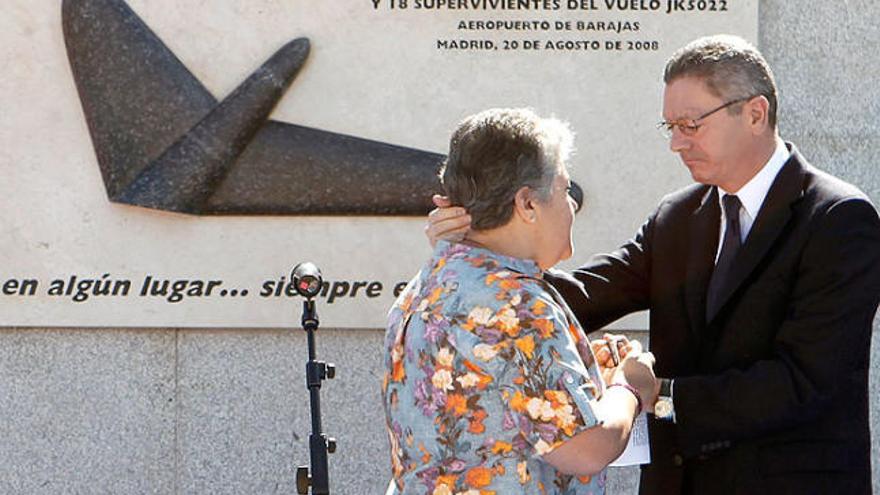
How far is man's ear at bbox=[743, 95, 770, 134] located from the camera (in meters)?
3.61

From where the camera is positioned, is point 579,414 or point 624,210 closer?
point 579,414

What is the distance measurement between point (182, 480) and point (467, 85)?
174 cm

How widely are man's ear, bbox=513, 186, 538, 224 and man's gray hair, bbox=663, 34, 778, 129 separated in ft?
2.63

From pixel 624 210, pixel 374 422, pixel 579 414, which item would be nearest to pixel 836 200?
pixel 579 414

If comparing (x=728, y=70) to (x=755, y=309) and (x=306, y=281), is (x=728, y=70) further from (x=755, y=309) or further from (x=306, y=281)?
(x=306, y=281)

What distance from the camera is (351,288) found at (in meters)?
5.59

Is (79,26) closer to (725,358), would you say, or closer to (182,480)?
(182,480)

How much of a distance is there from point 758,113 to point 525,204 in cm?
88

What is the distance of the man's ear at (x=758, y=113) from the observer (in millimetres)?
3613

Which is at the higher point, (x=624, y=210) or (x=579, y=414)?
(x=624, y=210)

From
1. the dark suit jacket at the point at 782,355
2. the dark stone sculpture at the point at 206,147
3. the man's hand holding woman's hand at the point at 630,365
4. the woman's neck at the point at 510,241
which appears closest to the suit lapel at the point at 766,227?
the dark suit jacket at the point at 782,355

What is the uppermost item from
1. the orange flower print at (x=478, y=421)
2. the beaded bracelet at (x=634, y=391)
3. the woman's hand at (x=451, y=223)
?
the woman's hand at (x=451, y=223)

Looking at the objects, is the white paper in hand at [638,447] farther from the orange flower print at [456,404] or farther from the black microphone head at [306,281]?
the black microphone head at [306,281]

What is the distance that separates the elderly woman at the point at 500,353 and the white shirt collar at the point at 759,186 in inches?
28.7
